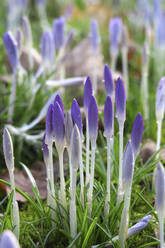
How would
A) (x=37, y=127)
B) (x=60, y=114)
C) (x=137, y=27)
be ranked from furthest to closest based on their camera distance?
(x=137, y=27), (x=37, y=127), (x=60, y=114)

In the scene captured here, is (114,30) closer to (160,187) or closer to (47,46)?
(47,46)

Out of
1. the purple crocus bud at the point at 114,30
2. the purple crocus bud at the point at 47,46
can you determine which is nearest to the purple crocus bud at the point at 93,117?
the purple crocus bud at the point at 47,46

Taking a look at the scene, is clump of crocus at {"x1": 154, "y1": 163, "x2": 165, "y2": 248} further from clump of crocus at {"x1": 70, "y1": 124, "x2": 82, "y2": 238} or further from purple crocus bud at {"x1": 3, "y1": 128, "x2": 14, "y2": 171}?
purple crocus bud at {"x1": 3, "y1": 128, "x2": 14, "y2": 171}

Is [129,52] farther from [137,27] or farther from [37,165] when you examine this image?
[37,165]

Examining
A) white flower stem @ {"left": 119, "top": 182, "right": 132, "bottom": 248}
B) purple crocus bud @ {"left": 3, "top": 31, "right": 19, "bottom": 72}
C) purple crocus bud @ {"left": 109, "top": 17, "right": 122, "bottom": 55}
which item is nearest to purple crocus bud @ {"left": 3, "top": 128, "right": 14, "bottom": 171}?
white flower stem @ {"left": 119, "top": 182, "right": 132, "bottom": 248}

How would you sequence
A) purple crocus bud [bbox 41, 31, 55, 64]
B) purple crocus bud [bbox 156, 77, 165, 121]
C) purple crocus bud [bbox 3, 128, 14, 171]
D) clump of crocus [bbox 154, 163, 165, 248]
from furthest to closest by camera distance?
purple crocus bud [bbox 41, 31, 55, 64] < purple crocus bud [bbox 156, 77, 165, 121] < purple crocus bud [bbox 3, 128, 14, 171] < clump of crocus [bbox 154, 163, 165, 248]

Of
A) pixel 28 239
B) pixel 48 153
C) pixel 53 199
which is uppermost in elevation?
pixel 48 153

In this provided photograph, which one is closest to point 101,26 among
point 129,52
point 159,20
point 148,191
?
point 129,52
